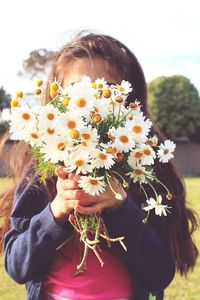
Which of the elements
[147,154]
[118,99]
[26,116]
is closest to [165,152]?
[147,154]

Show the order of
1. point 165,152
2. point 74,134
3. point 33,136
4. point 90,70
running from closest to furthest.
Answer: point 74,134
point 33,136
point 165,152
point 90,70

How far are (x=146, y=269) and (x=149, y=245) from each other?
8 cm

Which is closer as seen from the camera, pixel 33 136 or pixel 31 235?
pixel 33 136

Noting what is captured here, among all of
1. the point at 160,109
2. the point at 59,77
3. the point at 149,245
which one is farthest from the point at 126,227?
the point at 160,109

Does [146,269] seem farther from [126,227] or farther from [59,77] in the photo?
[59,77]

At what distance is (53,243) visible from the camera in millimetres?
1871

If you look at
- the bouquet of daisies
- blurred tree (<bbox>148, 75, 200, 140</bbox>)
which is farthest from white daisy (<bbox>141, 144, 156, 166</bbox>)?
blurred tree (<bbox>148, 75, 200, 140</bbox>)

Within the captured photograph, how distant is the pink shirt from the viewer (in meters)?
1.96

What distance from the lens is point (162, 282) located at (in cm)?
201

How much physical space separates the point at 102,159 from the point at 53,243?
0.37 meters

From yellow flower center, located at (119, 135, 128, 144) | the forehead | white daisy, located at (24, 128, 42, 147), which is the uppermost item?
the forehead

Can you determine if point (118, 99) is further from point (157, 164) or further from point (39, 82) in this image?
point (157, 164)

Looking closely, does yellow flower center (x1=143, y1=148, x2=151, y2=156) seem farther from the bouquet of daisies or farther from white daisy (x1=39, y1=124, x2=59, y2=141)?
white daisy (x1=39, y1=124, x2=59, y2=141)

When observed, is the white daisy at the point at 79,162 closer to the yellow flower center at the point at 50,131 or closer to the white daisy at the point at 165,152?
the yellow flower center at the point at 50,131
